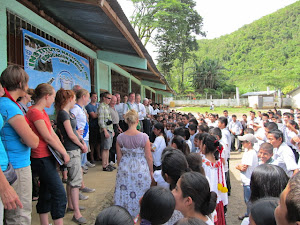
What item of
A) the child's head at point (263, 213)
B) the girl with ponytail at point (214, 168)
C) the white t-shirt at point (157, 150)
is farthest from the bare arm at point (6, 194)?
the white t-shirt at point (157, 150)

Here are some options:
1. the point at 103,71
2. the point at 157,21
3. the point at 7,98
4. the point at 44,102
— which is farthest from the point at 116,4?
the point at 157,21

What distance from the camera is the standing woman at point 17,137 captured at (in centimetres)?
187

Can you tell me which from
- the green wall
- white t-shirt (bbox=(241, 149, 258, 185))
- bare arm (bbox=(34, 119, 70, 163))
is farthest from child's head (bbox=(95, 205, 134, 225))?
the green wall

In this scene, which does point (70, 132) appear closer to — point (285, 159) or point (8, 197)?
point (8, 197)

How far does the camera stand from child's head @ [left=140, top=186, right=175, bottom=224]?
1621 millimetres

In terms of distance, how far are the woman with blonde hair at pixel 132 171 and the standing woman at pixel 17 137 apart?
121cm

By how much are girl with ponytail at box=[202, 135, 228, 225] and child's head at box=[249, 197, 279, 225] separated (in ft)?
4.76

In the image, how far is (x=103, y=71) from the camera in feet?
24.1

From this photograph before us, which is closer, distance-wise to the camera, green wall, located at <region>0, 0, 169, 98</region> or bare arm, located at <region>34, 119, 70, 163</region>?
bare arm, located at <region>34, 119, 70, 163</region>

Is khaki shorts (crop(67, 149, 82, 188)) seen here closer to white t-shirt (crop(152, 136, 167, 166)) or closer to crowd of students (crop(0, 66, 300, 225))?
crowd of students (crop(0, 66, 300, 225))

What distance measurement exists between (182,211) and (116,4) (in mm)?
2993

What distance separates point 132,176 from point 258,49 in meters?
106

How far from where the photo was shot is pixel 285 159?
320 cm

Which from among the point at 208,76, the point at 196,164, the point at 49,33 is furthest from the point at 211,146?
the point at 208,76
